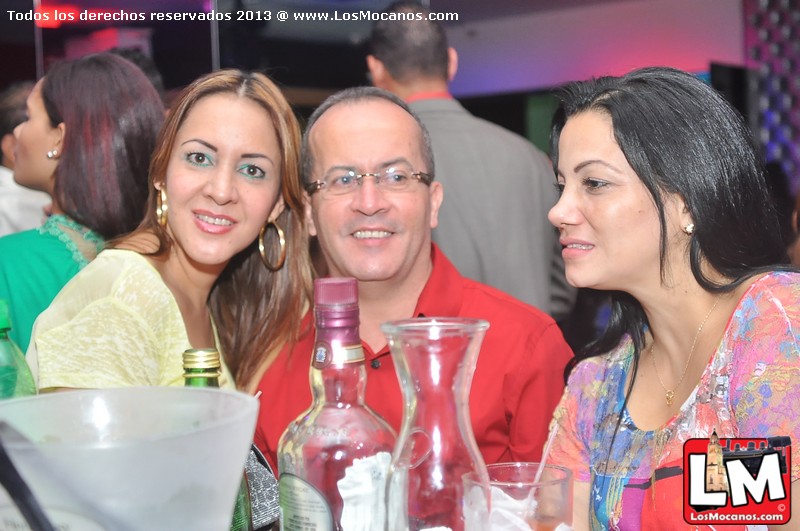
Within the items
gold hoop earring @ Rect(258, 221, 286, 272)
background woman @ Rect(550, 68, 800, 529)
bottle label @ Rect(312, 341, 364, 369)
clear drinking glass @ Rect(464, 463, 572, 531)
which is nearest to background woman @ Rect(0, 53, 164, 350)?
gold hoop earring @ Rect(258, 221, 286, 272)

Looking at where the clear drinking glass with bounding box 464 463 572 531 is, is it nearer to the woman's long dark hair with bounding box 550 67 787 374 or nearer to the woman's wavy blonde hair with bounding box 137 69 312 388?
the woman's long dark hair with bounding box 550 67 787 374

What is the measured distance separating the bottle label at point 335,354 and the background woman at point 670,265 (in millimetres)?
698

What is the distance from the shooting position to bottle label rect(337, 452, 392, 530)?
1047 mm

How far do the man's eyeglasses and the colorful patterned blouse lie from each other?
0.69 meters

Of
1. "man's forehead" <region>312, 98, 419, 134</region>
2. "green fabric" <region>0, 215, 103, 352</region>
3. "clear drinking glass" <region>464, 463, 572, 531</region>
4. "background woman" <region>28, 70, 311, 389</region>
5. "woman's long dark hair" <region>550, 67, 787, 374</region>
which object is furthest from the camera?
"green fabric" <region>0, 215, 103, 352</region>

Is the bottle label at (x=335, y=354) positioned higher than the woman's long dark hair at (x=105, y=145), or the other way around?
the woman's long dark hair at (x=105, y=145)

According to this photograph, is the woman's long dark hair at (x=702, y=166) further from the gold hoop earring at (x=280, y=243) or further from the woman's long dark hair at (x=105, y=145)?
the woman's long dark hair at (x=105, y=145)

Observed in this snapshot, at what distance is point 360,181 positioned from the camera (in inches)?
78.8

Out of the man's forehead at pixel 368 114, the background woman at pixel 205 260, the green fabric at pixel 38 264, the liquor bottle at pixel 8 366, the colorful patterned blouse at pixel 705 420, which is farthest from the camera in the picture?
the green fabric at pixel 38 264

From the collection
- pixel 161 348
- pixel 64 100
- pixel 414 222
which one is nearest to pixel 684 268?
pixel 414 222

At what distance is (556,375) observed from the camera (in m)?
1.98

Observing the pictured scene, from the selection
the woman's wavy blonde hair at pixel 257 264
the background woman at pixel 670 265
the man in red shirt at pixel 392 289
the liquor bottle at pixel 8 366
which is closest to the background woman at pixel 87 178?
the woman's wavy blonde hair at pixel 257 264

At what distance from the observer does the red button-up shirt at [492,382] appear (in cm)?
191

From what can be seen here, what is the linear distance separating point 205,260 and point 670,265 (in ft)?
3.34
